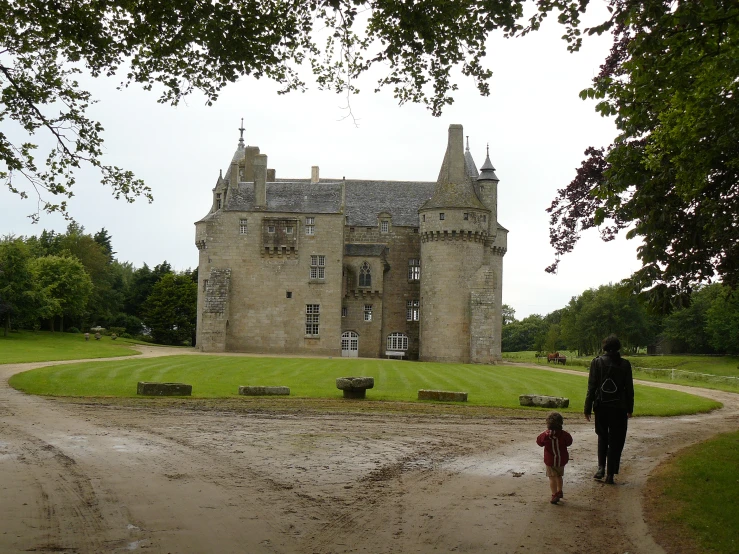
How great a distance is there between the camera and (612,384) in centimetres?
1095

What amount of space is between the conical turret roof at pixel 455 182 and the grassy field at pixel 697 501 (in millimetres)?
45456

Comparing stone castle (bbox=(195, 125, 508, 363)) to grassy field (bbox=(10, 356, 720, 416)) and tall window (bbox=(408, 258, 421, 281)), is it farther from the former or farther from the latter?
grassy field (bbox=(10, 356, 720, 416))

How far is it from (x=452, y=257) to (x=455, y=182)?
6033 mm

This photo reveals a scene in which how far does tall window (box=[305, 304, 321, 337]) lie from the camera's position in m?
60.0

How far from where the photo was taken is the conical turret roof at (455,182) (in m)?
58.3

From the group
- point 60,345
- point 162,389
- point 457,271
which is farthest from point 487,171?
point 162,389

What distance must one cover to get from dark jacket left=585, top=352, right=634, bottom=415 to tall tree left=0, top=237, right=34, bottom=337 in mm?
63525

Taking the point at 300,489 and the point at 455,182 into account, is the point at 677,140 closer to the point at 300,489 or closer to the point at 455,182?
the point at 300,489

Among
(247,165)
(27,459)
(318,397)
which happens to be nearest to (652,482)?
(27,459)

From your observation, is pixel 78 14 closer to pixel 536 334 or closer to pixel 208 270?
pixel 208 270

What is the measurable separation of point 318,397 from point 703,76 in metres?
14.8

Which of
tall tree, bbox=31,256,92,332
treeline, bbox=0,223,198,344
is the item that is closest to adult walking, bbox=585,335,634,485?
treeline, bbox=0,223,198,344

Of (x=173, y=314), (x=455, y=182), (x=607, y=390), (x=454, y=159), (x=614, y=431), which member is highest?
(x=454, y=159)

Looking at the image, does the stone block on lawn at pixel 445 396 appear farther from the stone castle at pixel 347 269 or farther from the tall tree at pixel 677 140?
the stone castle at pixel 347 269
